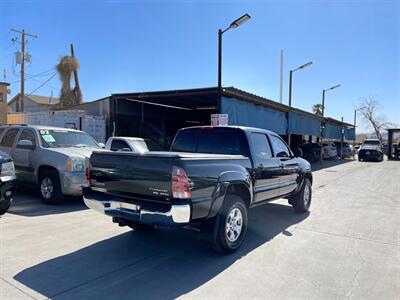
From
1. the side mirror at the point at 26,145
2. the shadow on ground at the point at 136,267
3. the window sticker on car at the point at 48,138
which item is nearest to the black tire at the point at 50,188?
the side mirror at the point at 26,145

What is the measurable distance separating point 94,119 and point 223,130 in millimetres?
13082

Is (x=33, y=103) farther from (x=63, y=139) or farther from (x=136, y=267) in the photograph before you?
(x=136, y=267)

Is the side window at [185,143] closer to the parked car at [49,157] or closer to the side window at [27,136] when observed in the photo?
the parked car at [49,157]

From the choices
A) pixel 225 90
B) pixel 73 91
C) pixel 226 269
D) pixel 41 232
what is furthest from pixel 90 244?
pixel 73 91

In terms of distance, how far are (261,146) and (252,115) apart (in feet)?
36.1

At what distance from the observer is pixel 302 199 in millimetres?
7688

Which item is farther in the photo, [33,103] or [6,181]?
[33,103]

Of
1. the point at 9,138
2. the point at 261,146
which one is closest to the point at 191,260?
the point at 261,146

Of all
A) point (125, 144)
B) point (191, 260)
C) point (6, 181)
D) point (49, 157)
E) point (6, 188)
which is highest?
point (125, 144)

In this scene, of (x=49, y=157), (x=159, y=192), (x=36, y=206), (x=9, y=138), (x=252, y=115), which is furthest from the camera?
(x=252, y=115)

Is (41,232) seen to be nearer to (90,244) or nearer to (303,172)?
(90,244)

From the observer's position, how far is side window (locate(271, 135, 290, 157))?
654cm

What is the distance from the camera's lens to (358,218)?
7.38 meters

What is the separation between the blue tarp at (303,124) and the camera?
2220cm
